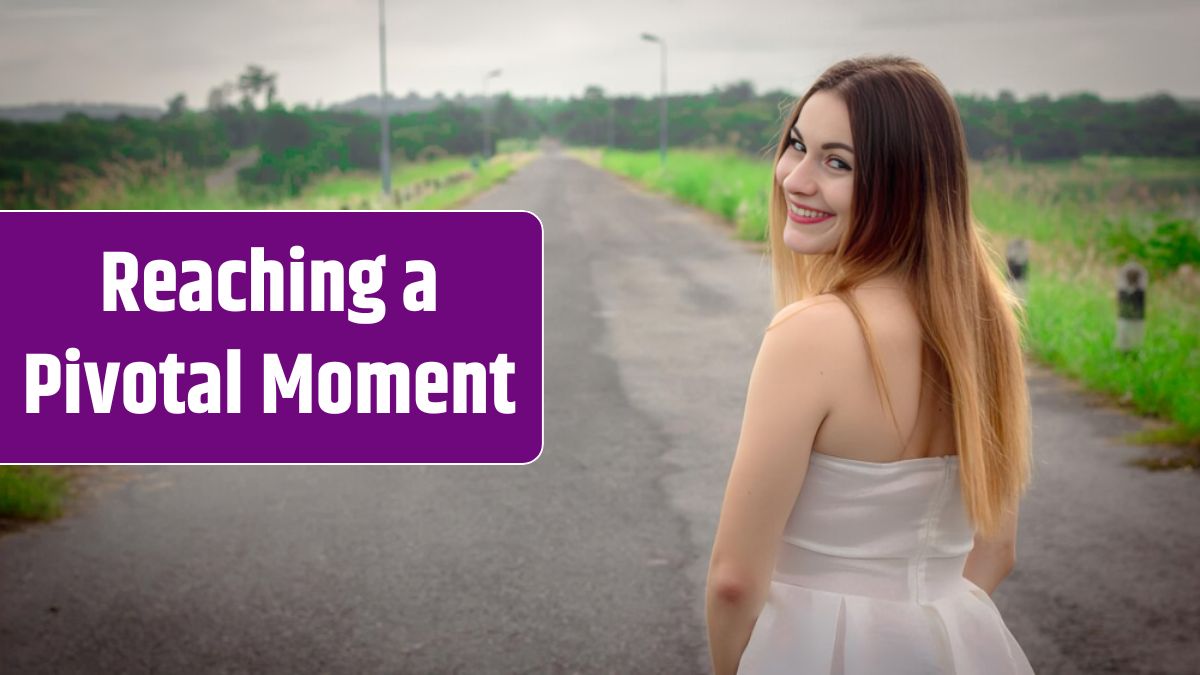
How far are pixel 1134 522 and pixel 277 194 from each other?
23188 millimetres

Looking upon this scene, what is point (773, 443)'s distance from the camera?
1.59 m

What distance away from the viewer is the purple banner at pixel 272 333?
4.67m

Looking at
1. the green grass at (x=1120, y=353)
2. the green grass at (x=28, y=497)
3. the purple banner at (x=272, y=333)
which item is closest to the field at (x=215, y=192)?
the green grass at (x=28, y=497)

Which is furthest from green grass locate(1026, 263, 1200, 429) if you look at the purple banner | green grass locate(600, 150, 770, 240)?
the purple banner

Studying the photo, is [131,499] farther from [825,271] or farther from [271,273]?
[825,271]

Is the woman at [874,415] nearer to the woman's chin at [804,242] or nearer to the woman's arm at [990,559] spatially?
the woman's chin at [804,242]

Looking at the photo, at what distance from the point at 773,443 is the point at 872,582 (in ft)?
1.07

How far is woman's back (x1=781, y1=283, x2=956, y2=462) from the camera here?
160 centimetres

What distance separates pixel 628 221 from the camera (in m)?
24.9

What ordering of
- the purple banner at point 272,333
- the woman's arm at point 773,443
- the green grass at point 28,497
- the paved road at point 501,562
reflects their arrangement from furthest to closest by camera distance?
the green grass at point 28,497 → the purple banner at point 272,333 → the paved road at point 501,562 → the woman's arm at point 773,443

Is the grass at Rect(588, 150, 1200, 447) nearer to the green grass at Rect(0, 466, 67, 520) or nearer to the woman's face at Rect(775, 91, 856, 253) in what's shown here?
the woman's face at Rect(775, 91, 856, 253)

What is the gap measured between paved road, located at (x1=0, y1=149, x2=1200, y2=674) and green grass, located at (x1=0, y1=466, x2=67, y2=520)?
5.9 inches

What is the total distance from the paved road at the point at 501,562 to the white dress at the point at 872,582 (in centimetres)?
221

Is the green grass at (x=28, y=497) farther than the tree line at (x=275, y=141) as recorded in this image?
No
